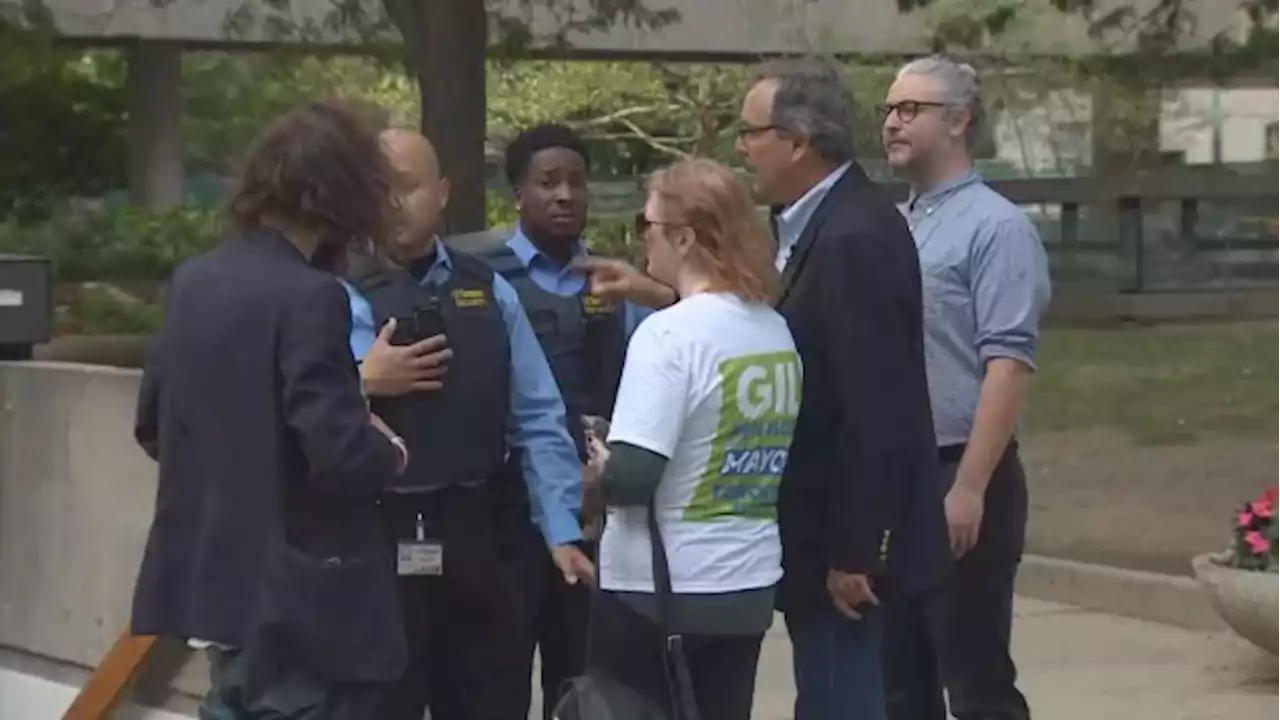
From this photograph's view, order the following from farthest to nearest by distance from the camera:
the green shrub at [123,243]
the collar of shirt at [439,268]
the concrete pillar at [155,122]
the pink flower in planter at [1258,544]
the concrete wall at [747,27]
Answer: the concrete pillar at [155,122] → the concrete wall at [747,27] → the green shrub at [123,243] → the pink flower in planter at [1258,544] → the collar of shirt at [439,268]

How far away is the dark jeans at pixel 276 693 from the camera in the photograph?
384 centimetres

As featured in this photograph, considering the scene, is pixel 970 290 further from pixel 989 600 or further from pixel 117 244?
pixel 117 244

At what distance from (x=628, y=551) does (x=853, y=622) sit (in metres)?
0.65

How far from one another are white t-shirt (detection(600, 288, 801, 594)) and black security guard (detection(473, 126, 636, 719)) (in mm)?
862

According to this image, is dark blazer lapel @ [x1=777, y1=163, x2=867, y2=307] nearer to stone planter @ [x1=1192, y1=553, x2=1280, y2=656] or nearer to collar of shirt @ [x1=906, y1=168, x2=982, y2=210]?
collar of shirt @ [x1=906, y1=168, x2=982, y2=210]

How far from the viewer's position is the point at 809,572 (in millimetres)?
4500

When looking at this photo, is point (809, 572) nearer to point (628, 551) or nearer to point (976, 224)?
point (628, 551)

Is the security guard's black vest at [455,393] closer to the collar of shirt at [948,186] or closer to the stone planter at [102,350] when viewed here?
the collar of shirt at [948,186]

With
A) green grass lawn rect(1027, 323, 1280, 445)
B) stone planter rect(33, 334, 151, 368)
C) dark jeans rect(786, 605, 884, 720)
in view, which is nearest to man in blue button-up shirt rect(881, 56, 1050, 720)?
dark jeans rect(786, 605, 884, 720)

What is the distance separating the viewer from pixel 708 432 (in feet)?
13.5

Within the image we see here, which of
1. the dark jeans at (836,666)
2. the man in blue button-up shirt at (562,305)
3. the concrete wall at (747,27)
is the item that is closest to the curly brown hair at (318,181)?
the man in blue button-up shirt at (562,305)

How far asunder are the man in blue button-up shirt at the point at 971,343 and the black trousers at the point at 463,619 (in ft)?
3.45

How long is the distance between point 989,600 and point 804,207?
127 cm

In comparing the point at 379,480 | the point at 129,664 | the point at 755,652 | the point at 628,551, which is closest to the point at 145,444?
the point at 379,480
